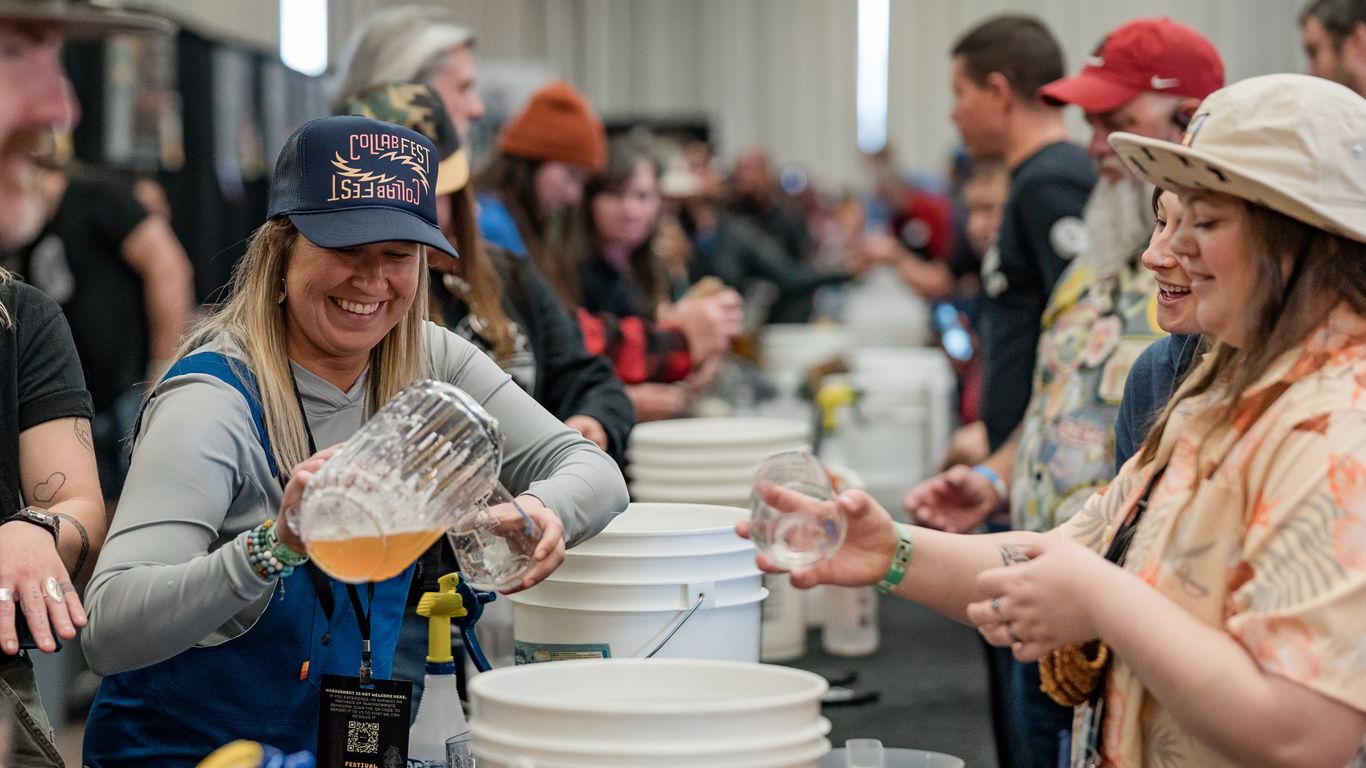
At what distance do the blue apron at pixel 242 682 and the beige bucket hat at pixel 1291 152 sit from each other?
1.12 metres

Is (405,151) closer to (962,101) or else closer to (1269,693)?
(1269,693)

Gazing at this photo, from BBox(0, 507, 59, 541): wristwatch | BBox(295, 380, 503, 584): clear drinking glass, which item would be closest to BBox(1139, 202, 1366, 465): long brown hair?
BBox(295, 380, 503, 584): clear drinking glass

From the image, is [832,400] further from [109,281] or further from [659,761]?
[659,761]

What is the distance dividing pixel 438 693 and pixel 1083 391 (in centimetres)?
151

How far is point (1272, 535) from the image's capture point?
1.42 meters

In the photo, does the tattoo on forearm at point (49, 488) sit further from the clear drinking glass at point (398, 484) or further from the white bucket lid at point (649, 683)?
the white bucket lid at point (649, 683)

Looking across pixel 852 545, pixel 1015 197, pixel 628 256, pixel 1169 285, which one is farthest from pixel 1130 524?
pixel 628 256

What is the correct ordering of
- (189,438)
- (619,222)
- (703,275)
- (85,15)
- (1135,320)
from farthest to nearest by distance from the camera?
1. (703,275)
2. (619,222)
3. (1135,320)
4. (85,15)
5. (189,438)

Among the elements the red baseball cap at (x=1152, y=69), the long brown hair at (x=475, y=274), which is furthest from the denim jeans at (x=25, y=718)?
the red baseball cap at (x=1152, y=69)

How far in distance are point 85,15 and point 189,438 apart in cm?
59

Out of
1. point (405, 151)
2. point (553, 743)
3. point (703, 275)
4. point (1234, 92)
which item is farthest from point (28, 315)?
point (703, 275)

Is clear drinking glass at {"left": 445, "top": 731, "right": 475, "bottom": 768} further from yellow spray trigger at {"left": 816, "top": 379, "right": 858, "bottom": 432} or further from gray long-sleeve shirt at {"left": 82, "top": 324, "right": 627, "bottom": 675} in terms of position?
yellow spray trigger at {"left": 816, "top": 379, "right": 858, "bottom": 432}

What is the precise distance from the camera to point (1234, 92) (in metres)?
1.54

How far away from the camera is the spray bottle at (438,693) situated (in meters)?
1.90
